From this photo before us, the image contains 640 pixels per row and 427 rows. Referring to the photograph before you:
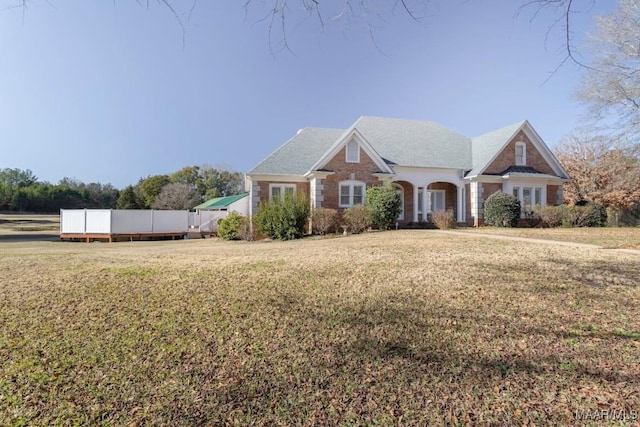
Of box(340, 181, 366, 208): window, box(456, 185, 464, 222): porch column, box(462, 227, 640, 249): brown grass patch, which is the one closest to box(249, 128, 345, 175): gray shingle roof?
box(340, 181, 366, 208): window

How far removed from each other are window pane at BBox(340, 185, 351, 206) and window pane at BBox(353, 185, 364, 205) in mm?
405

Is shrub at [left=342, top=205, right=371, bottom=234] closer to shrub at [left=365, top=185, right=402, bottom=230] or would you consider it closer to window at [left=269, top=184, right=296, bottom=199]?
shrub at [left=365, top=185, right=402, bottom=230]

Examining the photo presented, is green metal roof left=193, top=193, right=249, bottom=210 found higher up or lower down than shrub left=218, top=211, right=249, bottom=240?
higher up

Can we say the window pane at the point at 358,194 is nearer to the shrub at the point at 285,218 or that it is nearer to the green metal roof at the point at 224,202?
the shrub at the point at 285,218

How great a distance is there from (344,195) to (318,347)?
1590 cm

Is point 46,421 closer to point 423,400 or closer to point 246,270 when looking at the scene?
point 423,400

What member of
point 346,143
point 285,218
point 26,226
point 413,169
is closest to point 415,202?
point 413,169

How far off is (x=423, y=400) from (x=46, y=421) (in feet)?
9.93

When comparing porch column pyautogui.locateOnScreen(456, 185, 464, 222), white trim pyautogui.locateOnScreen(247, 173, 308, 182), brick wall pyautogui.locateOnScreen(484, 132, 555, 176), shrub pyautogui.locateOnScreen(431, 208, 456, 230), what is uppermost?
brick wall pyautogui.locateOnScreen(484, 132, 555, 176)

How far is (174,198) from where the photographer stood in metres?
50.1

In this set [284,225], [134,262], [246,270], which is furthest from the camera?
[284,225]

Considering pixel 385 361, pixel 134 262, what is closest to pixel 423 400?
pixel 385 361

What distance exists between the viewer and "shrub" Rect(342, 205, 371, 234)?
16672 mm

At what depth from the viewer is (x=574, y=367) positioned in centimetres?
332
